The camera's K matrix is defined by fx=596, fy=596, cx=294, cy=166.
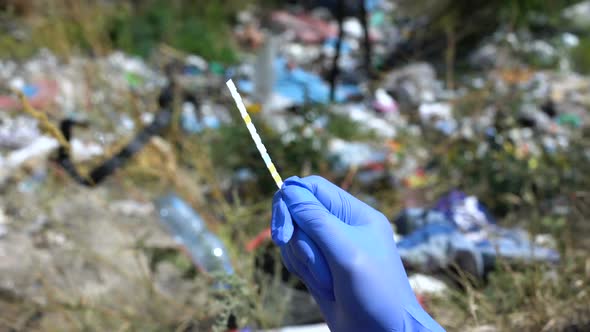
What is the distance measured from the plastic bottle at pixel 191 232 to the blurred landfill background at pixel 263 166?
0.04ft

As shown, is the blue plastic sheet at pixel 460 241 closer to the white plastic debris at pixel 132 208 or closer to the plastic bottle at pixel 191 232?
the plastic bottle at pixel 191 232

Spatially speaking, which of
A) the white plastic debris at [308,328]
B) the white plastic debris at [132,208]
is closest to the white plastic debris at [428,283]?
the white plastic debris at [308,328]

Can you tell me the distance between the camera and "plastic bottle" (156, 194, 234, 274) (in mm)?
2279

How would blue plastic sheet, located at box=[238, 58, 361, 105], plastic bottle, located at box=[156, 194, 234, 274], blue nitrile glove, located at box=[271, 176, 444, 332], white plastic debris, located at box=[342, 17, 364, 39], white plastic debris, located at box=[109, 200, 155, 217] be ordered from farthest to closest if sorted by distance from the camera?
white plastic debris, located at box=[342, 17, 364, 39] < blue plastic sheet, located at box=[238, 58, 361, 105] < white plastic debris, located at box=[109, 200, 155, 217] < plastic bottle, located at box=[156, 194, 234, 274] < blue nitrile glove, located at box=[271, 176, 444, 332]

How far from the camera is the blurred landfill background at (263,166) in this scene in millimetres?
1987

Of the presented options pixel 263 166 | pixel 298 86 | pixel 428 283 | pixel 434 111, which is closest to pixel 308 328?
pixel 428 283

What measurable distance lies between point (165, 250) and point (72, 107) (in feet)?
6.46

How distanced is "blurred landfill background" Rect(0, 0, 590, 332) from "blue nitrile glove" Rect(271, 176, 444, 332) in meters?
0.52

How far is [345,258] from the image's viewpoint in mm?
991

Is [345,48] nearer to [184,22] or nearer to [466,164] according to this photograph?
[184,22]

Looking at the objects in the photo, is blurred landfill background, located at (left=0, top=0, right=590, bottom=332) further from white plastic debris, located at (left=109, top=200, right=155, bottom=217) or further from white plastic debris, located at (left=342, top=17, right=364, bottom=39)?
white plastic debris, located at (left=342, top=17, right=364, bottom=39)

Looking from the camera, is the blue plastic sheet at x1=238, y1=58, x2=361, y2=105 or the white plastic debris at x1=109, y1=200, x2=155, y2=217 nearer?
the white plastic debris at x1=109, y1=200, x2=155, y2=217

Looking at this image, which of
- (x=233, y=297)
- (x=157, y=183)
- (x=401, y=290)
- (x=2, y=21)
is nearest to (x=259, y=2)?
(x=2, y=21)

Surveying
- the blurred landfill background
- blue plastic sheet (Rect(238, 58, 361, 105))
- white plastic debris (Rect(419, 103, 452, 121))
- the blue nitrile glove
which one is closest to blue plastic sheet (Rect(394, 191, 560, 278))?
the blurred landfill background
